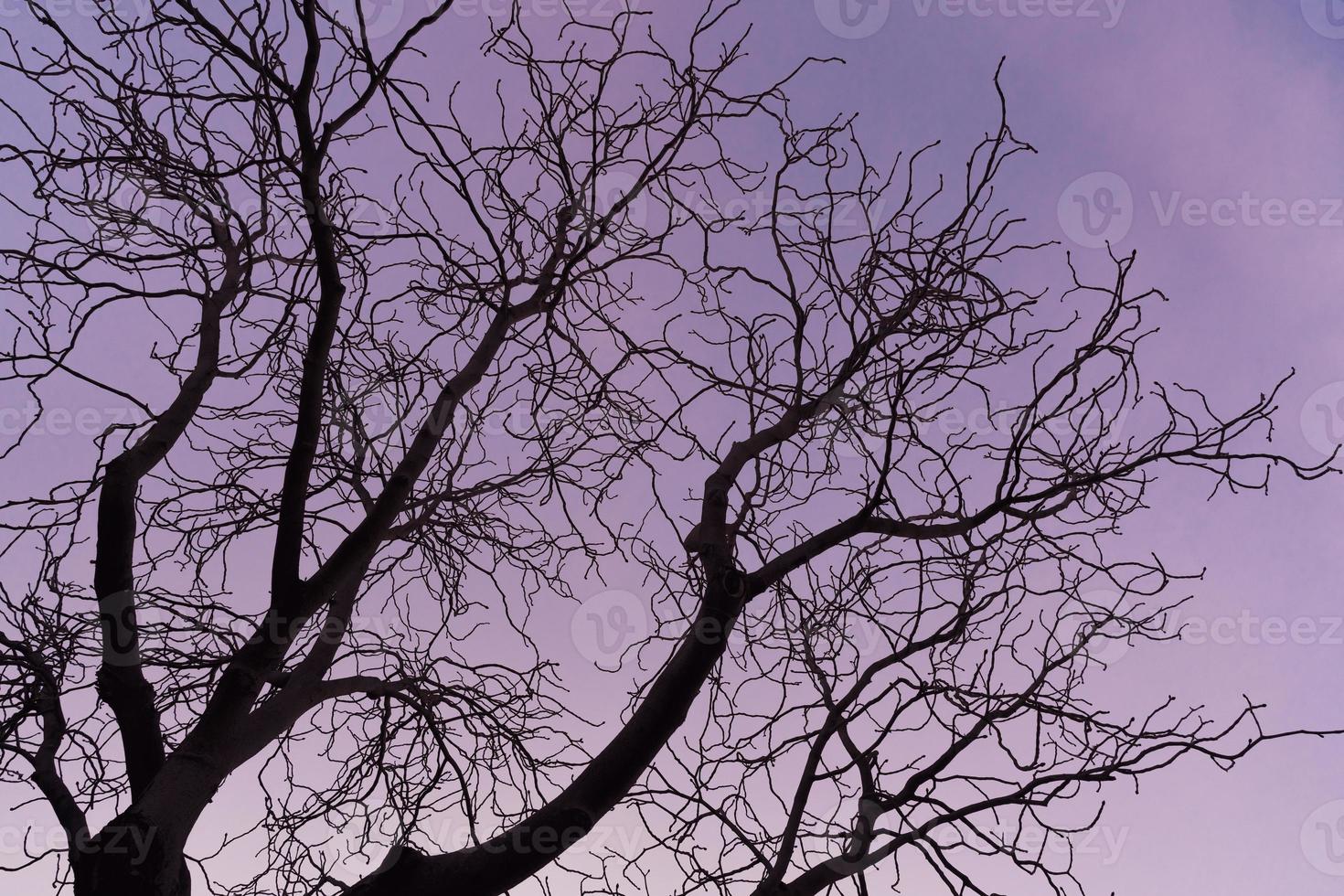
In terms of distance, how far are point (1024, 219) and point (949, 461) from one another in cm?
84

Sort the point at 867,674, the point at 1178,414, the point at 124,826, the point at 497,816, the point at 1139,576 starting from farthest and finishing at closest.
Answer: the point at 497,816, the point at 1139,576, the point at 1178,414, the point at 867,674, the point at 124,826

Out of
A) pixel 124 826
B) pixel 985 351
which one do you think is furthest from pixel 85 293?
pixel 985 351

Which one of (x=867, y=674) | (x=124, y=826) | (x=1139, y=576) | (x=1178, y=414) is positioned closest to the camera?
(x=124, y=826)

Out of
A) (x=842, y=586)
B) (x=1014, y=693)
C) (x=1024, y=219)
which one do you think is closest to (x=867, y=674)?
(x=1014, y=693)

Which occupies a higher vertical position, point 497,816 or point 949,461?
point 949,461

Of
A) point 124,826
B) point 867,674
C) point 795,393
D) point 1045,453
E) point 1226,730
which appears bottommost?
point 124,826

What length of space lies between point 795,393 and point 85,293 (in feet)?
8.62

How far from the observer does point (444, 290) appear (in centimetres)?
345

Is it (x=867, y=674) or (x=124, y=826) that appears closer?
(x=124, y=826)

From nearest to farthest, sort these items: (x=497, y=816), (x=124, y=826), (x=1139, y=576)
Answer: (x=124, y=826) → (x=1139, y=576) → (x=497, y=816)

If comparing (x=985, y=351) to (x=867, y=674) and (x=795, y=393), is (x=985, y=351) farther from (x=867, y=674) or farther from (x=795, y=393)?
(x=867, y=674)

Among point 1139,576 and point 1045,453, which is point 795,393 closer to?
point 1045,453

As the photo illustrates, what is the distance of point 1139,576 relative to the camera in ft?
10.7

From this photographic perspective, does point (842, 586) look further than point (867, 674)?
Yes
